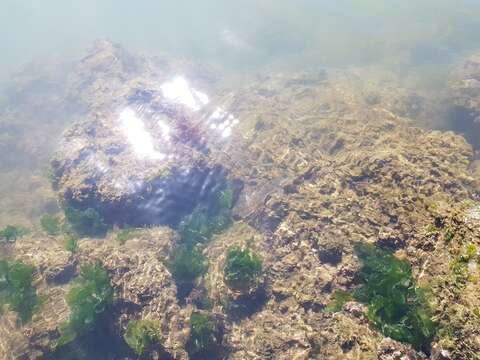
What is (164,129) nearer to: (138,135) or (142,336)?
(138,135)

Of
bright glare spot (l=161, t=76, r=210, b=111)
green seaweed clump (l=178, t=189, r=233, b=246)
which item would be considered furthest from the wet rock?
bright glare spot (l=161, t=76, r=210, b=111)

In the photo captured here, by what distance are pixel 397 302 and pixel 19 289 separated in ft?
23.3

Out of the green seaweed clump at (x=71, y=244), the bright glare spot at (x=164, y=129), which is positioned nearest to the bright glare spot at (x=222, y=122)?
the bright glare spot at (x=164, y=129)

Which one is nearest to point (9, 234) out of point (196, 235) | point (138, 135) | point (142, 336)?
point (138, 135)

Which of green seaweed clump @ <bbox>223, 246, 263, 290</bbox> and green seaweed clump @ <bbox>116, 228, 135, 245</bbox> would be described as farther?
green seaweed clump @ <bbox>116, 228, 135, 245</bbox>

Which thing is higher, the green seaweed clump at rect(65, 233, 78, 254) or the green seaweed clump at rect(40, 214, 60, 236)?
the green seaweed clump at rect(65, 233, 78, 254)

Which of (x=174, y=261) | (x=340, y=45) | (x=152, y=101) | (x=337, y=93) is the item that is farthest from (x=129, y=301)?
(x=340, y=45)

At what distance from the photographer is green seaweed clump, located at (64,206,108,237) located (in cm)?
895

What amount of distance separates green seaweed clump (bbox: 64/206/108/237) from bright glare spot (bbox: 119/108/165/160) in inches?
85.8

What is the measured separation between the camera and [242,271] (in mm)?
6586

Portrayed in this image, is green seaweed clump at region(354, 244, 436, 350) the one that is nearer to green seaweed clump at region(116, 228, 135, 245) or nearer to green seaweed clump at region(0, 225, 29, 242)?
green seaweed clump at region(116, 228, 135, 245)

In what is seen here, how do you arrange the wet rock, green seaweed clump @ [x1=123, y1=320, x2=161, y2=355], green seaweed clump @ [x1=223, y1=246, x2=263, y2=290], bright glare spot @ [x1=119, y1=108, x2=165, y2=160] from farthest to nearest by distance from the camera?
bright glare spot @ [x1=119, y1=108, x2=165, y2=160]
green seaweed clump @ [x1=223, y1=246, x2=263, y2=290]
green seaweed clump @ [x1=123, y1=320, x2=161, y2=355]
the wet rock

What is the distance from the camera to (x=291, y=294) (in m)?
6.42

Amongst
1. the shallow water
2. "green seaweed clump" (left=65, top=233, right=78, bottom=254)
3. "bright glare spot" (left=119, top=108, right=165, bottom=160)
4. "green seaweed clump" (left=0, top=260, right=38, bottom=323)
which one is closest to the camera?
"green seaweed clump" (left=0, top=260, right=38, bottom=323)
